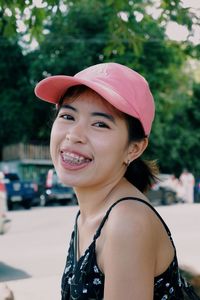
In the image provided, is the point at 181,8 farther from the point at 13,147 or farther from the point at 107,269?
the point at 13,147

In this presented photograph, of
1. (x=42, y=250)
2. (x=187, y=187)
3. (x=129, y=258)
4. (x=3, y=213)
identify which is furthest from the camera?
(x=187, y=187)

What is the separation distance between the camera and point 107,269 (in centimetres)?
145

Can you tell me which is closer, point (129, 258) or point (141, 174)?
point (129, 258)

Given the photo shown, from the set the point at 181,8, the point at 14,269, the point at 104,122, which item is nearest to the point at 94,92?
the point at 104,122

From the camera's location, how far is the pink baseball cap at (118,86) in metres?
1.59

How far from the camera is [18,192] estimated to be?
1923 centimetres

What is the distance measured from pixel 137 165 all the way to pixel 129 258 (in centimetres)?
52

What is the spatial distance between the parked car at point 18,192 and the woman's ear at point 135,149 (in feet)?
57.5

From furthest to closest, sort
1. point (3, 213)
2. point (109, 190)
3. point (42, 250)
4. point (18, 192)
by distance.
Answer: point (18, 192) → point (42, 250) → point (3, 213) → point (109, 190)

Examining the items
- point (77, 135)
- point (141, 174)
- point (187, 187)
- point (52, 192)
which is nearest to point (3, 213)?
point (141, 174)

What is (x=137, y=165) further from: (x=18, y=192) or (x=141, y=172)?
(x=18, y=192)

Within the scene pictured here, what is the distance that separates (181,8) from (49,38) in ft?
71.4

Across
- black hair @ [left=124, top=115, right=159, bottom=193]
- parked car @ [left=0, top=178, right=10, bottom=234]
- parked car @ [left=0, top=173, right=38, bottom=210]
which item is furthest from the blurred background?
black hair @ [left=124, top=115, right=159, bottom=193]

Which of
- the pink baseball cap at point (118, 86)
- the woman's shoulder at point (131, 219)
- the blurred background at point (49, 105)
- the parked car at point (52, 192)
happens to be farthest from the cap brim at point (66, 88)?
the parked car at point (52, 192)
